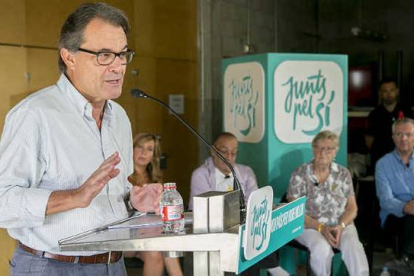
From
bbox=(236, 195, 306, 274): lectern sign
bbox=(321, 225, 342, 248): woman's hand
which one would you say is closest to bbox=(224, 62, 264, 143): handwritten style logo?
bbox=(321, 225, 342, 248): woman's hand

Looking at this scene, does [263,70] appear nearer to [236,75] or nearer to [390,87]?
[236,75]

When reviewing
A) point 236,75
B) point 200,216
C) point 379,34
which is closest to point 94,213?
point 200,216

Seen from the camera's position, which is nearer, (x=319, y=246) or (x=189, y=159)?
(x=319, y=246)

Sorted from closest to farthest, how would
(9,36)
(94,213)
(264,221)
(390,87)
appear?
(264,221)
(94,213)
(9,36)
(390,87)

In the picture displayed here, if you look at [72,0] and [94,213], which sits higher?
[72,0]

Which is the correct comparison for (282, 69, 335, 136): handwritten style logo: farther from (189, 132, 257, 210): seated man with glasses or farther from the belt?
the belt

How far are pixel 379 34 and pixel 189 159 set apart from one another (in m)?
3.51

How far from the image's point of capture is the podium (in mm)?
1143

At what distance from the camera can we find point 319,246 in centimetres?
351

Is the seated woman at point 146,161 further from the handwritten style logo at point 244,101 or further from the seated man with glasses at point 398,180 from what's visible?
the seated man with glasses at point 398,180

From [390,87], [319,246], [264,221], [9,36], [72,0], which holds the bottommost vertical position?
[319,246]

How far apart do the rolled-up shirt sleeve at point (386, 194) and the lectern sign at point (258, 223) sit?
9.76ft

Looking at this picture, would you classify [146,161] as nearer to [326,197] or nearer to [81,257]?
[326,197]

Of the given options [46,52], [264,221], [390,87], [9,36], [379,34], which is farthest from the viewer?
[379,34]
